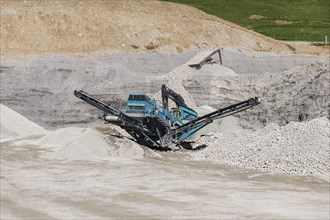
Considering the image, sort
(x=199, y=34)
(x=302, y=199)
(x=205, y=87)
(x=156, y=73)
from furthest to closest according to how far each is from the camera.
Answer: (x=199, y=34)
(x=156, y=73)
(x=205, y=87)
(x=302, y=199)

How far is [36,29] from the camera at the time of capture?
49.4m

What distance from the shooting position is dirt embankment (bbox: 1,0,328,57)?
48.8 m

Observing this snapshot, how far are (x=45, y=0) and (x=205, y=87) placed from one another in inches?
691

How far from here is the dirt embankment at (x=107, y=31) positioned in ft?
160

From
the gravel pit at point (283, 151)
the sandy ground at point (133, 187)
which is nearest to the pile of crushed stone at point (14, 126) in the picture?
the sandy ground at point (133, 187)

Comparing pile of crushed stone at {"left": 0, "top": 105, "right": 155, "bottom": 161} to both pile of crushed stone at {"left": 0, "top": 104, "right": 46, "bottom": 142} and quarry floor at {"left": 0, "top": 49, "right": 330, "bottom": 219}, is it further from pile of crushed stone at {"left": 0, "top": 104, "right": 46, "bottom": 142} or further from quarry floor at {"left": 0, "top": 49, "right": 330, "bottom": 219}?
pile of crushed stone at {"left": 0, "top": 104, "right": 46, "bottom": 142}

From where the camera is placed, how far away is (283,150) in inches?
1144

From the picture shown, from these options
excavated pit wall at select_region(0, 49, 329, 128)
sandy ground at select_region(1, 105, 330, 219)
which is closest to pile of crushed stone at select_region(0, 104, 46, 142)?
excavated pit wall at select_region(0, 49, 329, 128)

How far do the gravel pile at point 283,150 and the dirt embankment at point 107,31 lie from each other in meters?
19.1

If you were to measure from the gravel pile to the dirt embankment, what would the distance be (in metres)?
19.1

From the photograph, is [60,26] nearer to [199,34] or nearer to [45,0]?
[45,0]

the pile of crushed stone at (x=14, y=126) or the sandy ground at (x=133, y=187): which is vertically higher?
the pile of crushed stone at (x=14, y=126)

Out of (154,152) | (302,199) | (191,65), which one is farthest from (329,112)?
(191,65)

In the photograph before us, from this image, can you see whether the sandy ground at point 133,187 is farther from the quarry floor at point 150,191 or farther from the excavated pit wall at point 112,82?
the excavated pit wall at point 112,82
